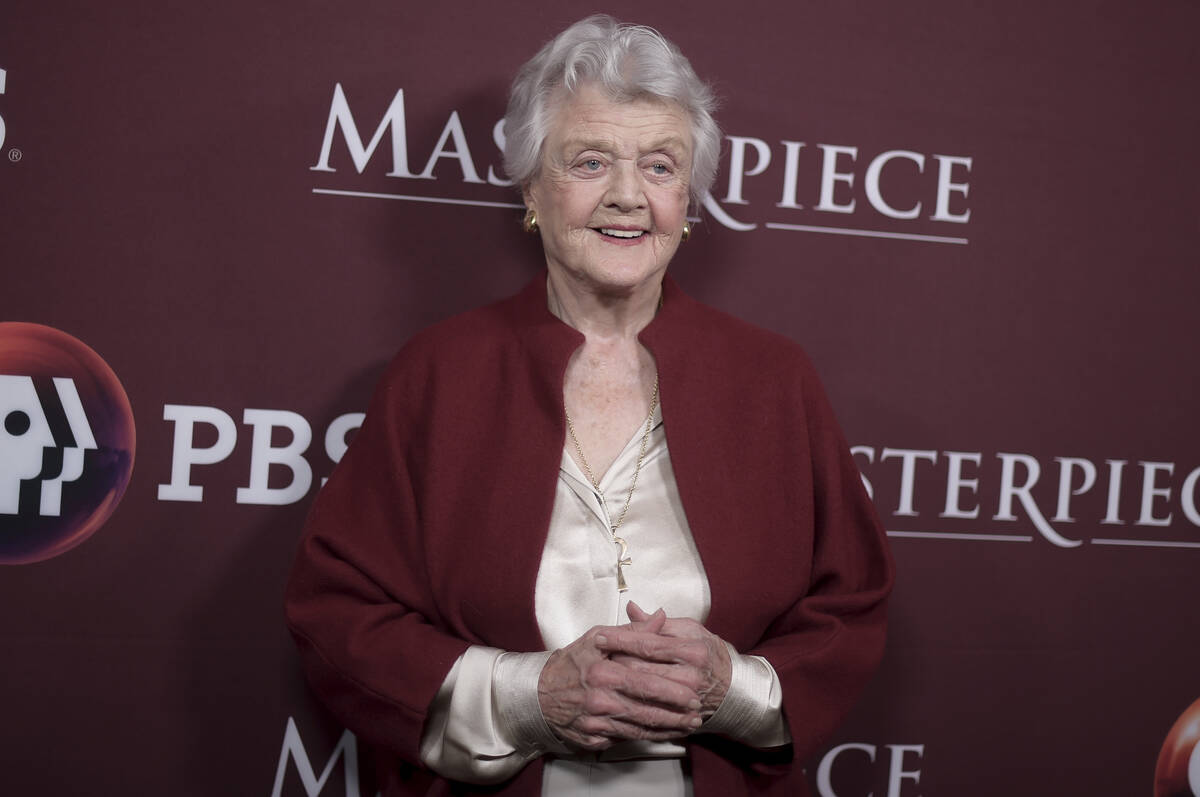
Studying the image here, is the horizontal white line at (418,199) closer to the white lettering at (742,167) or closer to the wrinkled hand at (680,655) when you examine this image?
the white lettering at (742,167)

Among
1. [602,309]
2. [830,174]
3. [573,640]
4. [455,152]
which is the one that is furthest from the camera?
[830,174]

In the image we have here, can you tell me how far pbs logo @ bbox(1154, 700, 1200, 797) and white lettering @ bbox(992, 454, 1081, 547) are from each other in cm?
54

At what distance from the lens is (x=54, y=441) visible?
80.4 inches

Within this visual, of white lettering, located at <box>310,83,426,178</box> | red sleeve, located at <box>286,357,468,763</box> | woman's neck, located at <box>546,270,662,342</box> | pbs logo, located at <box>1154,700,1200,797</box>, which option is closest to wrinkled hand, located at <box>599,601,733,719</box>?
red sleeve, located at <box>286,357,468,763</box>

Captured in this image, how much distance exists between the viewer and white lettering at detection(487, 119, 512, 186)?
7.07ft

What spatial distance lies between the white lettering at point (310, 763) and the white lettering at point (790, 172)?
A: 1.39 meters

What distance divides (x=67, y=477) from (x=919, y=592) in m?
1.72

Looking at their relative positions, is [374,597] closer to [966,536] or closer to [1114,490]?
[966,536]

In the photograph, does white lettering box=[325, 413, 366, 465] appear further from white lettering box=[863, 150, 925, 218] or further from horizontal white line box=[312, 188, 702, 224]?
white lettering box=[863, 150, 925, 218]

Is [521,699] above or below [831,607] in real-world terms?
below

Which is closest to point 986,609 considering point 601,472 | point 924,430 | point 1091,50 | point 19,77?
point 924,430

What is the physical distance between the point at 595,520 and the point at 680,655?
0.27m

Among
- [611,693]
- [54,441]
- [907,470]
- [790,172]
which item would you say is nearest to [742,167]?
[790,172]

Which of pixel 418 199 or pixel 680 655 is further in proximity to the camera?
pixel 418 199
